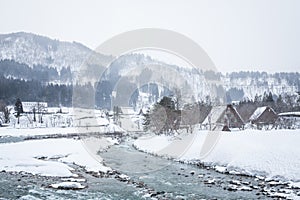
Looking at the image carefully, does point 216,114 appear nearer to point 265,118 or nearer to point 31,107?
point 265,118

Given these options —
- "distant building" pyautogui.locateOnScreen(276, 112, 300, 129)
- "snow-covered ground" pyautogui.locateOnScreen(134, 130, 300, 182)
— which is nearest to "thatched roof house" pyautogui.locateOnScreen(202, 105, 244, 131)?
"distant building" pyautogui.locateOnScreen(276, 112, 300, 129)

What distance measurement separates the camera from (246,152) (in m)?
32.7

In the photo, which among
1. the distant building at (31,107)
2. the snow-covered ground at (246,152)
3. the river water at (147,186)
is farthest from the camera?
the distant building at (31,107)

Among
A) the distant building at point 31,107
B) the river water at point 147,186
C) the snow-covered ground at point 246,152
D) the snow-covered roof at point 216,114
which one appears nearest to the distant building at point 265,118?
the snow-covered roof at point 216,114

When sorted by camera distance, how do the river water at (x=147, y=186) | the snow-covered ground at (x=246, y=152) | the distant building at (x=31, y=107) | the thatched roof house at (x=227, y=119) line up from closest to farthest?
1. the river water at (x=147, y=186)
2. the snow-covered ground at (x=246, y=152)
3. the thatched roof house at (x=227, y=119)
4. the distant building at (x=31, y=107)

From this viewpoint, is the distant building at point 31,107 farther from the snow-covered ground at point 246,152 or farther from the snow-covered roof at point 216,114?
the snow-covered ground at point 246,152

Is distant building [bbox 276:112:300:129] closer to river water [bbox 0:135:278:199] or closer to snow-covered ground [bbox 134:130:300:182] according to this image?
snow-covered ground [bbox 134:130:300:182]

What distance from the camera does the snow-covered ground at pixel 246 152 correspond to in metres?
27.4

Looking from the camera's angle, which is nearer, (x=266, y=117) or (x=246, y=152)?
(x=246, y=152)

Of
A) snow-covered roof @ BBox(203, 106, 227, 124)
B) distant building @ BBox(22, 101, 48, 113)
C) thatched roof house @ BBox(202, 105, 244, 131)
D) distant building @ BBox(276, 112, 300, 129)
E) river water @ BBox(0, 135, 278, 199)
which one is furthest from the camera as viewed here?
distant building @ BBox(22, 101, 48, 113)

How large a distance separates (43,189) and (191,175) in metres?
12.4

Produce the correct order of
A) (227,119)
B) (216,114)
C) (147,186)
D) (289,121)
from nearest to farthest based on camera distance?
1. (147,186)
2. (289,121)
3. (227,119)
4. (216,114)

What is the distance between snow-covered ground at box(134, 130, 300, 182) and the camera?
89.9 feet

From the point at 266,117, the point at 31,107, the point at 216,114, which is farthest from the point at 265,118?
the point at 31,107
